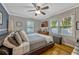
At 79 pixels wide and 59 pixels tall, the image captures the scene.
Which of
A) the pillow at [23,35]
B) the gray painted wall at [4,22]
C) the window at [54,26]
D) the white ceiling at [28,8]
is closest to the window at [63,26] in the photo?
the window at [54,26]

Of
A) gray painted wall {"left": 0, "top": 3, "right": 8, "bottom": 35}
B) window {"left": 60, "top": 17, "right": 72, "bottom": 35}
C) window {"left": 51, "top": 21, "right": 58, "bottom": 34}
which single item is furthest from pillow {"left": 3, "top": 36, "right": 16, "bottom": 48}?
window {"left": 60, "top": 17, "right": 72, "bottom": 35}

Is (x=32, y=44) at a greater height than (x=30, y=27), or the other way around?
(x=30, y=27)

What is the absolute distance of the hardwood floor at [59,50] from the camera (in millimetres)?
1195

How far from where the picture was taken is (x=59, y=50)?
4.02ft

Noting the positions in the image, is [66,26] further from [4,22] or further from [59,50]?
[4,22]

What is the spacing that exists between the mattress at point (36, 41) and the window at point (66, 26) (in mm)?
312

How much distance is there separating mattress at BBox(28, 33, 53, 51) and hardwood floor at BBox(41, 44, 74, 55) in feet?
0.44

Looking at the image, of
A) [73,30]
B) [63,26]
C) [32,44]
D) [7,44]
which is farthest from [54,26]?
[7,44]

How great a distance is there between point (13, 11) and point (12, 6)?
78 mm

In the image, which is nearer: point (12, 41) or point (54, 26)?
point (12, 41)

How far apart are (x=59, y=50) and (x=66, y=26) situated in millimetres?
378

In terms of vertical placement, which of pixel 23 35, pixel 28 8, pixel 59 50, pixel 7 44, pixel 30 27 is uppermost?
pixel 28 8

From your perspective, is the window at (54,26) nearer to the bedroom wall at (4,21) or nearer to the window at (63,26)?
the window at (63,26)
